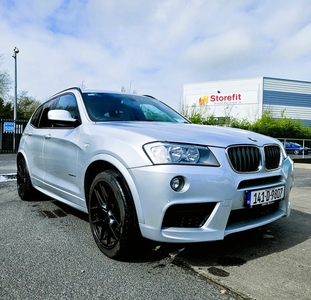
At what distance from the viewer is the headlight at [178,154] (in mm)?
2502

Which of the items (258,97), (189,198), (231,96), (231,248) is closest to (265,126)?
(258,97)

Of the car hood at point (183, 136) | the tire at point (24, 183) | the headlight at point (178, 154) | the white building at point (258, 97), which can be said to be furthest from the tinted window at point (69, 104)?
the white building at point (258, 97)

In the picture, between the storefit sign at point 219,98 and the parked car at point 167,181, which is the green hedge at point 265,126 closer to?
the parked car at point 167,181

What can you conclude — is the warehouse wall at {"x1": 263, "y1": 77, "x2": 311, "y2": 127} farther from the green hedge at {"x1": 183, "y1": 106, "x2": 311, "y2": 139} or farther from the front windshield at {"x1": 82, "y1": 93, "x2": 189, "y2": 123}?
the front windshield at {"x1": 82, "y1": 93, "x2": 189, "y2": 123}

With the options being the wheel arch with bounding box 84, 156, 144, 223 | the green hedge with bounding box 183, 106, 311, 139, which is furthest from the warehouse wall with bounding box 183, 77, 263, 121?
the wheel arch with bounding box 84, 156, 144, 223

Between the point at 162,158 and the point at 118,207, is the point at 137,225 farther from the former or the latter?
the point at 162,158

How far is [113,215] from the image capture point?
9.20 feet

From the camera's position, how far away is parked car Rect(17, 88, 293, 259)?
97.0 inches

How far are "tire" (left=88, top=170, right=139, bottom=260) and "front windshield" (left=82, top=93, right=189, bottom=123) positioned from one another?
866 millimetres

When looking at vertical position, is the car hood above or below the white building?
below

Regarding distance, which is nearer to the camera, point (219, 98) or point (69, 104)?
point (69, 104)

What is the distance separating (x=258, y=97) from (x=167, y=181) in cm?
5027

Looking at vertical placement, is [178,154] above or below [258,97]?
below

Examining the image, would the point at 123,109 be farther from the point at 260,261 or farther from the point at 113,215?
the point at 260,261
